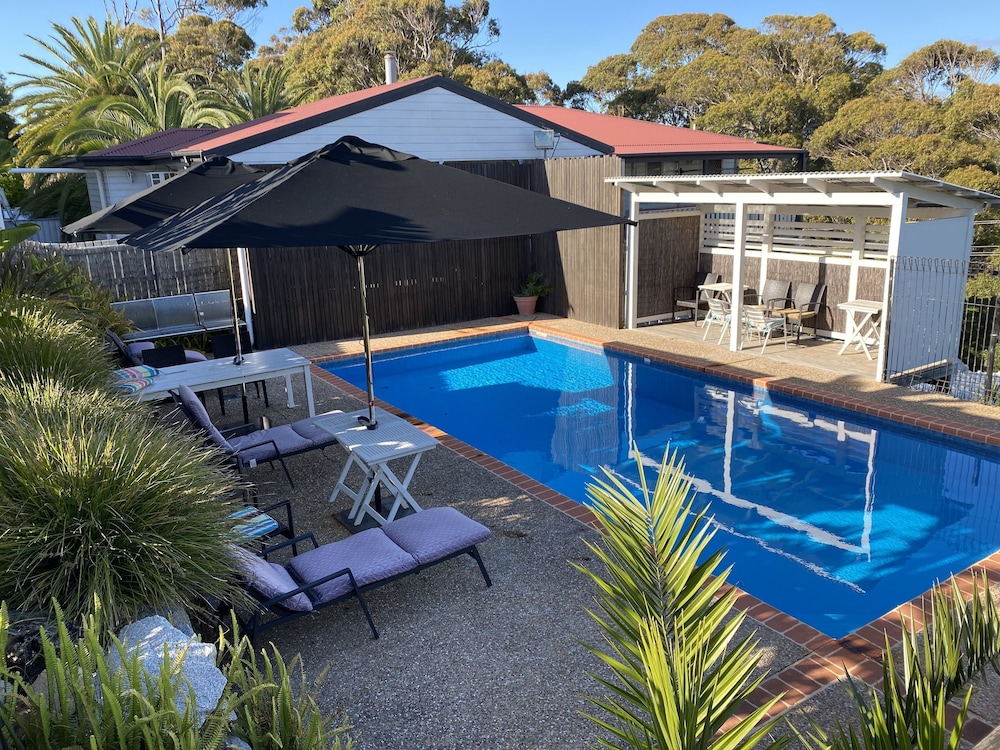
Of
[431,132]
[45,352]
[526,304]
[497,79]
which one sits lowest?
[526,304]

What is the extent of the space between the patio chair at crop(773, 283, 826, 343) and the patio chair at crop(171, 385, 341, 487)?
832cm

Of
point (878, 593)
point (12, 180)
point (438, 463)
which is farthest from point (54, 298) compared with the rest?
point (12, 180)

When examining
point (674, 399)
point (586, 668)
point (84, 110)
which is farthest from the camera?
point (84, 110)

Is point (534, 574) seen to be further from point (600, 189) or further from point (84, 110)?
point (84, 110)

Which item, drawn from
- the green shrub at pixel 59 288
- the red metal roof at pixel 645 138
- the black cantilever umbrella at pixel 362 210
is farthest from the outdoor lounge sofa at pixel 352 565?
the red metal roof at pixel 645 138

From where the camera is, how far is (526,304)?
1523cm

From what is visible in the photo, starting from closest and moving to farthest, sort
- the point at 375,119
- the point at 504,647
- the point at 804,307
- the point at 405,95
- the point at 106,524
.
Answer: the point at 106,524, the point at 504,647, the point at 804,307, the point at 375,119, the point at 405,95

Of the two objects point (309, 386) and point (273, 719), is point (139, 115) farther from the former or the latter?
point (273, 719)

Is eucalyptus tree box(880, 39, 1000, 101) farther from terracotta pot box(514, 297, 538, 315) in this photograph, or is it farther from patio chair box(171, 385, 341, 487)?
patio chair box(171, 385, 341, 487)

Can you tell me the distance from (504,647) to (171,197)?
6360mm

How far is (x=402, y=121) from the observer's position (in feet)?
46.3

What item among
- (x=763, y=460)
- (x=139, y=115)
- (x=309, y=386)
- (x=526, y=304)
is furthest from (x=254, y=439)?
(x=139, y=115)

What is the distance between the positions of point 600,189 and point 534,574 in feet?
31.6

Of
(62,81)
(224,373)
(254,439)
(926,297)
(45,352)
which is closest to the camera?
(45,352)
